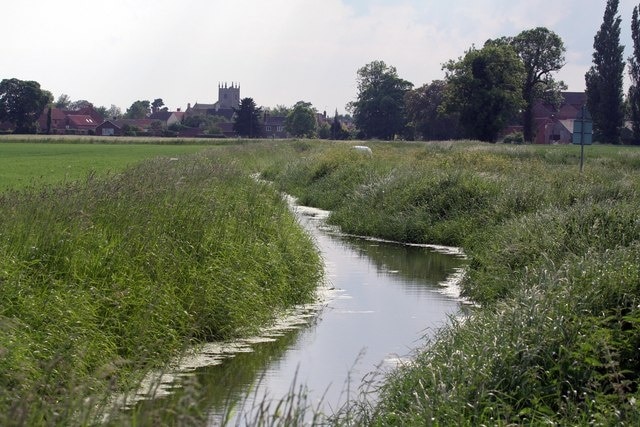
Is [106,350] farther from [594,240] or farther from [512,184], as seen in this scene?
[512,184]

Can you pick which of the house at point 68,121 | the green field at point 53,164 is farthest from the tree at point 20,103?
the green field at point 53,164

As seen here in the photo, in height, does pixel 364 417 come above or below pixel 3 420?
below

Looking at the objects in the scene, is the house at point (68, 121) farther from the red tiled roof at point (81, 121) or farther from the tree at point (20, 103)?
the tree at point (20, 103)

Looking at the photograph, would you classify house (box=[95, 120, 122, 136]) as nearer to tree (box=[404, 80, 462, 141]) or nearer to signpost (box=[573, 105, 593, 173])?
tree (box=[404, 80, 462, 141])

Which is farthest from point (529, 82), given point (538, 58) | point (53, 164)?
point (53, 164)

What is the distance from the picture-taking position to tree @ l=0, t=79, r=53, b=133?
134000mm

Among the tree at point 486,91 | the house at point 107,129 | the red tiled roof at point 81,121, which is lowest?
the house at point 107,129

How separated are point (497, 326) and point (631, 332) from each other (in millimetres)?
1188

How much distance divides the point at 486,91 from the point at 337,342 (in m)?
72.5

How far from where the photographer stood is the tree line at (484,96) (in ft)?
271

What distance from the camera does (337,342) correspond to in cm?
1292

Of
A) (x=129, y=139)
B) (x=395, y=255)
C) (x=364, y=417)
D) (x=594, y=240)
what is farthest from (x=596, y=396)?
(x=129, y=139)

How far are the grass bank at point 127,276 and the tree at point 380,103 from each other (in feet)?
367

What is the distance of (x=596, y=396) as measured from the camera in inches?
301
